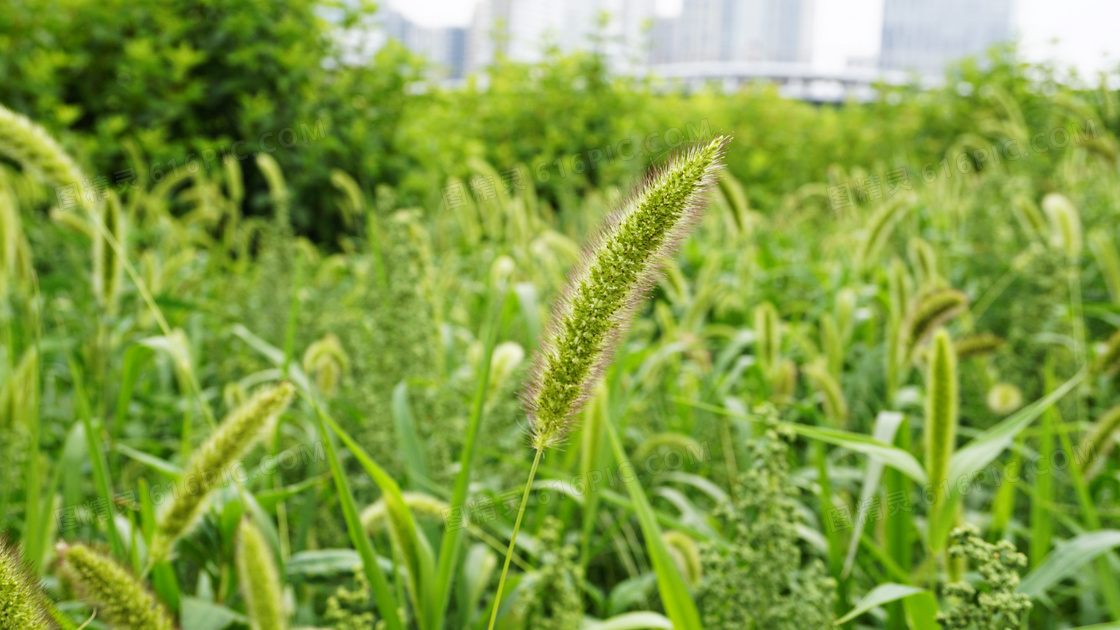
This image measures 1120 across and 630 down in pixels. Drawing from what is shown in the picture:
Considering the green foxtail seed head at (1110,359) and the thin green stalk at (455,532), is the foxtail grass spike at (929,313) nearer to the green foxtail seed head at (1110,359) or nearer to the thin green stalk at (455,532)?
the green foxtail seed head at (1110,359)

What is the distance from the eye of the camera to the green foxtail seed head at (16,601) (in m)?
0.84

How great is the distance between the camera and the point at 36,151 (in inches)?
68.9

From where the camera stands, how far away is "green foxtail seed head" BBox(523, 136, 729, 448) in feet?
2.84

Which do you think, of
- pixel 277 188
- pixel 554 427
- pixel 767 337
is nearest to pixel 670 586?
pixel 554 427

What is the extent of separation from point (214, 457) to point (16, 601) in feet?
1.58

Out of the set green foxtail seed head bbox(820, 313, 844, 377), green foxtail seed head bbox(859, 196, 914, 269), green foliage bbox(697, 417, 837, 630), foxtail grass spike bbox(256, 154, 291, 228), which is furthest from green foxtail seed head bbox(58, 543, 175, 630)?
green foxtail seed head bbox(859, 196, 914, 269)

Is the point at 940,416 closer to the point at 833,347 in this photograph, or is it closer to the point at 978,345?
the point at 978,345

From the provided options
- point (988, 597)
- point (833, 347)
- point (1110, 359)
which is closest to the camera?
point (988, 597)

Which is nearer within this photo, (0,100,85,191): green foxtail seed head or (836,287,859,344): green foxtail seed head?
(0,100,85,191): green foxtail seed head

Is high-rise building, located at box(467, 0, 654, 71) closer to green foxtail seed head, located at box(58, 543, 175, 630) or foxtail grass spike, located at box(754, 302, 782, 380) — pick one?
foxtail grass spike, located at box(754, 302, 782, 380)

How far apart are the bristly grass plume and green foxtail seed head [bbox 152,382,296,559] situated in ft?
1.88

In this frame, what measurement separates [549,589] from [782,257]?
411 cm

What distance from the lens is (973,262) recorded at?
14.1 feet

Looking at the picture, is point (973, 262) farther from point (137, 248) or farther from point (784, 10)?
point (784, 10)
